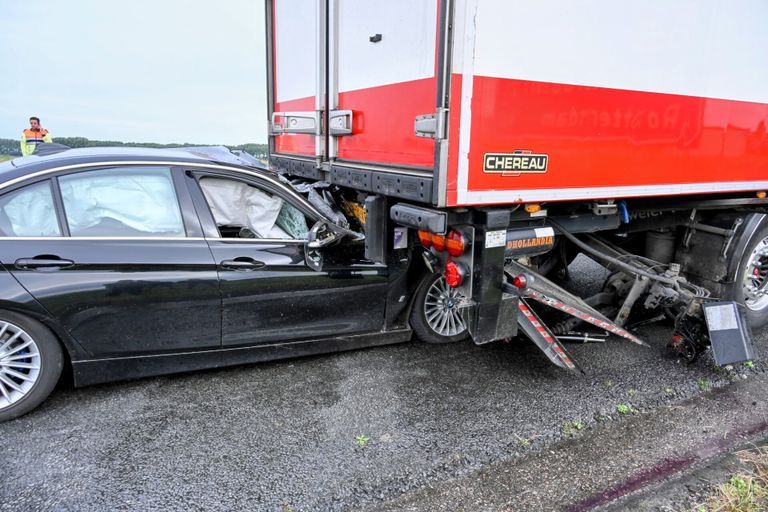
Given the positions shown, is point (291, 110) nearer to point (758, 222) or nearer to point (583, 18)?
point (583, 18)

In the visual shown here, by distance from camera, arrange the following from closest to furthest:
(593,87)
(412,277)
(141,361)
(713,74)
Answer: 1. (593,87)
2. (141,361)
3. (713,74)
4. (412,277)

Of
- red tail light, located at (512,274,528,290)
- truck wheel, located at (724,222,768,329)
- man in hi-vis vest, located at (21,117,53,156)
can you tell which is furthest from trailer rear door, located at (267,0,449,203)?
man in hi-vis vest, located at (21,117,53,156)

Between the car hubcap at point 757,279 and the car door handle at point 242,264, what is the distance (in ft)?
13.4

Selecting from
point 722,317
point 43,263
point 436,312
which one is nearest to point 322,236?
point 436,312

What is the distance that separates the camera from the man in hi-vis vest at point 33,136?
9070 millimetres

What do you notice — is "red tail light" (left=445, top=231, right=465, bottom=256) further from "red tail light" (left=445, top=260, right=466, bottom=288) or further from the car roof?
the car roof

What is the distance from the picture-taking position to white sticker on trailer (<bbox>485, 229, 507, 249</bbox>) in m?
2.98

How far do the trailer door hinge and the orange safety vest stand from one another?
8968mm

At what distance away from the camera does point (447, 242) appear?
3.18 metres

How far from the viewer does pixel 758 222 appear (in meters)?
4.36

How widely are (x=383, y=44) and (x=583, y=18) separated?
1154 mm

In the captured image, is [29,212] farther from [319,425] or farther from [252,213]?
[319,425]

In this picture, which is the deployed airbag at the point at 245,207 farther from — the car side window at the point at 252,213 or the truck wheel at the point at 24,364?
the truck wheel at the point at 24,364

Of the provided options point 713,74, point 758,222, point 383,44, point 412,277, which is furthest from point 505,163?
point 758,222
